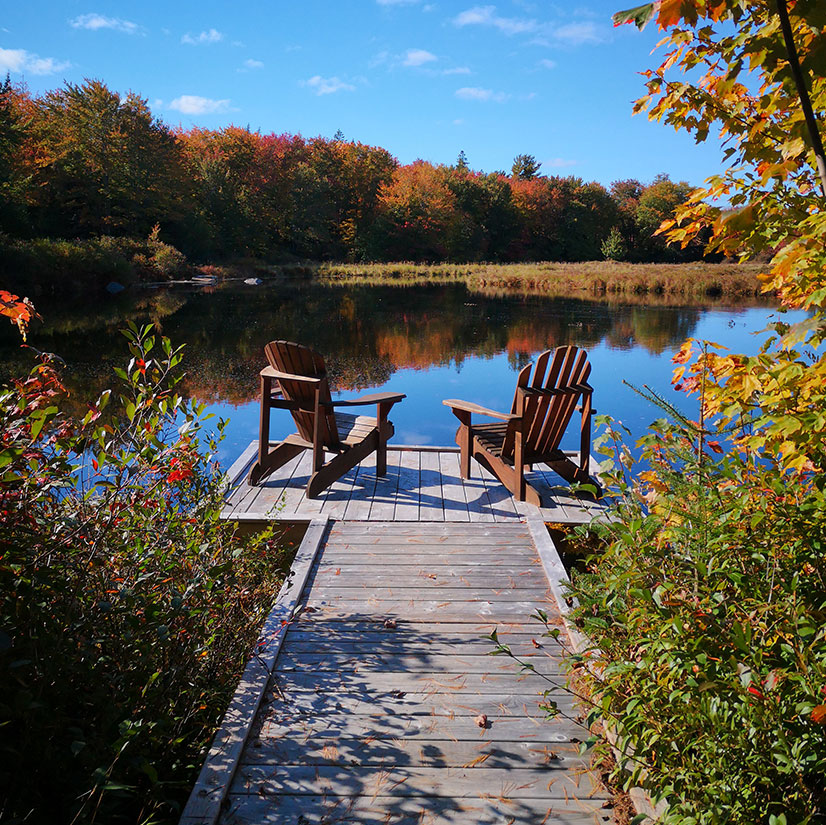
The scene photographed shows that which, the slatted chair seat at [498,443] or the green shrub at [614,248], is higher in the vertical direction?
the green shrub at [614,248]

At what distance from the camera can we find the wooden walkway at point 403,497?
14.2 feet

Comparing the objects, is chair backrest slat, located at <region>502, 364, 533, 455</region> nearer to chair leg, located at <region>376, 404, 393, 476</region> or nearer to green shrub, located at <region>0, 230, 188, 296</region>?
chair leg, located at <region>376, 404, 393, 476</region>

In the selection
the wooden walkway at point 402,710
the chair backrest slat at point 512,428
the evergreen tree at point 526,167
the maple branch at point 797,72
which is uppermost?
the evergreen tree at point 526,167

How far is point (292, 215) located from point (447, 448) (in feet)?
133

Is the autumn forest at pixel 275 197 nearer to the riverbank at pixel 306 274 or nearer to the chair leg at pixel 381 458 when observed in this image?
the riverbank at pixel 306 274

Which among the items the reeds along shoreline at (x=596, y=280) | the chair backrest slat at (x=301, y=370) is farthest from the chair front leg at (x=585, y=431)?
the reeds along shoreline at (x=596, y=280)

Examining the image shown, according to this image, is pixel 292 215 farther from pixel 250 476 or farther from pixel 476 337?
pixel 250 476

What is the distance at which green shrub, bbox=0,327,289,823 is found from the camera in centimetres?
166

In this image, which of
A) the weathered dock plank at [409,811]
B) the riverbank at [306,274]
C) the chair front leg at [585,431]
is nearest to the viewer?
the weathered dock plank at [409,811]

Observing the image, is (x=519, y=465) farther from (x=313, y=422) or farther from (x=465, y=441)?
(x=313, y=422)

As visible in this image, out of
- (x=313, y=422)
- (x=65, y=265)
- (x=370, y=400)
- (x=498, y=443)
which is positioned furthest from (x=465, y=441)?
(x=65, y=265)

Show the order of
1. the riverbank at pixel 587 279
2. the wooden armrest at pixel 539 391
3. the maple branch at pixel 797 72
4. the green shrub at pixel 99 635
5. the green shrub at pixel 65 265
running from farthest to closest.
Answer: the riverbank at pixel 587 279
the green shrub at pixel 65 265
the wooden armrest at pixel 539 391
the green shrub at pixel 99 635
the maple branch at pixel 797 72

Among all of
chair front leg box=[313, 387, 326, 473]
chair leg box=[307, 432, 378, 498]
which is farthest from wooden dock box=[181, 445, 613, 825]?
chair front leg box=[313, 387, 326, 473]

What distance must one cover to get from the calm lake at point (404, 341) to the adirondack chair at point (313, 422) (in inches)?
66.3
